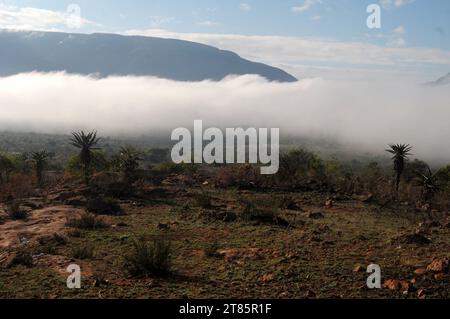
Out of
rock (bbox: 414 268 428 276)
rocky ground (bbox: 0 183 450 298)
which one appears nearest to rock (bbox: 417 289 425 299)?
rocky ground (bbox: 0 183 450 298)

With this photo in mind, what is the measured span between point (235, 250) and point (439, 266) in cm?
579

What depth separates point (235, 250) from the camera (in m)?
14.8

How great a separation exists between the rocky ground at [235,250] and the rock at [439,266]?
0.03 metres

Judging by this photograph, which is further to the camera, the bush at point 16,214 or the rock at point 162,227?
the bush at point 16,214

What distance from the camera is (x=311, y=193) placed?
28.9 m

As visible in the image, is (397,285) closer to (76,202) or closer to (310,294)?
(310,294)

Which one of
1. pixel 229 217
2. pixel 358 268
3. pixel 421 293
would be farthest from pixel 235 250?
pixel 421 293

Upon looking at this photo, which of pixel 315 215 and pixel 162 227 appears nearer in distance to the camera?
pixel 162 227

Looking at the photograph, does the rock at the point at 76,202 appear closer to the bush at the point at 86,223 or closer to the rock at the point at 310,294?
the bush at the point at 86,223

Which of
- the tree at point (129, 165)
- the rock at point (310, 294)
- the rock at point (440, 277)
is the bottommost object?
the rock at point (310, 294)

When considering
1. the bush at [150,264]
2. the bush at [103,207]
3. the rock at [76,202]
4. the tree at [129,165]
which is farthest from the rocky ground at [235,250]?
the tree at [129,165]

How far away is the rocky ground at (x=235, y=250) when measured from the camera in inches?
437
